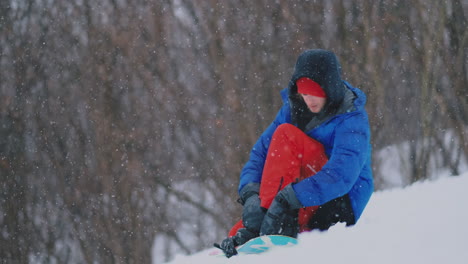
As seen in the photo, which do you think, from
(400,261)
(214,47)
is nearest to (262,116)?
(214,47)

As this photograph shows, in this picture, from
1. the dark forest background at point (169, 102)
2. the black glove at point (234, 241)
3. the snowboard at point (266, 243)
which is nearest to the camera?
the snowboard at point (266, 243)

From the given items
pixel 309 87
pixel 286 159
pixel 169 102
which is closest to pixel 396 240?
pixel 286 159

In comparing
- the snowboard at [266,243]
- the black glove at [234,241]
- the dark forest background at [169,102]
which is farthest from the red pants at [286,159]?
the dark forest background at [169,102]

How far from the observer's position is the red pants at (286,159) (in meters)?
2.38

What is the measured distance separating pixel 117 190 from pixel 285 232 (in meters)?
4.01

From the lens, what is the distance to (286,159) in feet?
7.83

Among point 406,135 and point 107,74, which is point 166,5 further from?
point 406,135

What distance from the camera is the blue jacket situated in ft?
7.60

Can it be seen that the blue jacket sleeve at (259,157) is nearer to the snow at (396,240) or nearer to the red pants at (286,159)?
the red pants at (286,159)

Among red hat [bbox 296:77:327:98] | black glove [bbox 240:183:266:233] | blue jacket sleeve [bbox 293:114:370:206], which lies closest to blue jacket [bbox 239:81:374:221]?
blue jacket sleeve [bbox 293:114:370:206]

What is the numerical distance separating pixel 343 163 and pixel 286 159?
0.75ft

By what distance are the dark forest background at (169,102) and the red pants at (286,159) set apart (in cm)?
310

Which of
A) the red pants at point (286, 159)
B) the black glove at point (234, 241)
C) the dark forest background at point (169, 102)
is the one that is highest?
the dark forest background at point (169, 102)

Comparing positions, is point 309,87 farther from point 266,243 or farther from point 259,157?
point 266,243
